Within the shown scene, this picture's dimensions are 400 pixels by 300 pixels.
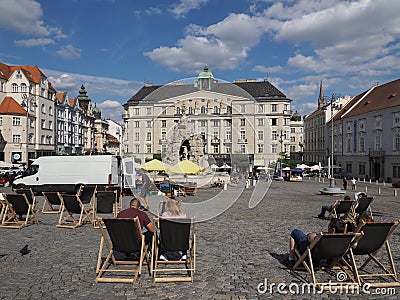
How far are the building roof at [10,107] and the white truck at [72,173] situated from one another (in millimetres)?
37396

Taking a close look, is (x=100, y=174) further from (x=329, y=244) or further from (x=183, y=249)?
(x=329, y=244)

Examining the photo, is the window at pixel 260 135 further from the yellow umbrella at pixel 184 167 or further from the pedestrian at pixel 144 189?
the yellow umbrella at pixel 184 167

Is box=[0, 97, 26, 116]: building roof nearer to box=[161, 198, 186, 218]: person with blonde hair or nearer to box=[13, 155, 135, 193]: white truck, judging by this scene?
box=[13, 155, 135, 193]: white truck

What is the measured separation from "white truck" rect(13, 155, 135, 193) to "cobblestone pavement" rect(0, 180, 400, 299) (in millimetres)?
Answer: 10556

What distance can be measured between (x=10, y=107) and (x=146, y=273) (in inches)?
2255

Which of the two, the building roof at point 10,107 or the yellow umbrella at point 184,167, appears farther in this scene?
the building roof at point 10,107

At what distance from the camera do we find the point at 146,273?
22.5ft

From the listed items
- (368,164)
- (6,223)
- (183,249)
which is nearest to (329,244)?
(183,249)

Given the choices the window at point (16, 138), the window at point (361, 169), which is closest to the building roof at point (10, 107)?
the window at point (16, 138)

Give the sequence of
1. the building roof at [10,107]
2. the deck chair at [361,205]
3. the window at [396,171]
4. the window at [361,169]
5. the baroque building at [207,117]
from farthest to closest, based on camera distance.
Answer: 1. the window at [361,169]
2. the building roof at [10,107]
3. the window at [396,171]
4. the deck chair at [361,205]
5. the baroque building at [207,117]

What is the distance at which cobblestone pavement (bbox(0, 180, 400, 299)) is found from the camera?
584 centimetres

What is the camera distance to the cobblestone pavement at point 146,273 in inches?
230

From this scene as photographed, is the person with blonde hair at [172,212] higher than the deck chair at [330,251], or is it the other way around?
the person with blonde hair at [172,212]

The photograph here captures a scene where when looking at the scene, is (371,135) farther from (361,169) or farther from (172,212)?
(172,212)
